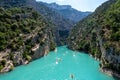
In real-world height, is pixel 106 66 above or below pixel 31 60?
above

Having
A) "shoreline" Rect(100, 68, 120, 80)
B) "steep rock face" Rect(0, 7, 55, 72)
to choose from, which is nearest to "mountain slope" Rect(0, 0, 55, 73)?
"steep rock face" Rect(0, 7, 55, 72)

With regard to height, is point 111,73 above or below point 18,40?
below

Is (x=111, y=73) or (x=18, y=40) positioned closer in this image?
(x=111, y=73)

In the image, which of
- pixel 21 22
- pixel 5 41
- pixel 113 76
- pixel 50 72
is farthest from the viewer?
pixel 21 22

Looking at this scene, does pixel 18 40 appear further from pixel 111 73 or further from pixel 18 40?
pixel 111 73

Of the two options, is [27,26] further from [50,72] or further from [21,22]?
[50,72]

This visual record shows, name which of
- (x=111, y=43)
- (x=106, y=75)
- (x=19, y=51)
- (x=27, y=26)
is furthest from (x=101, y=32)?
(x=27, y=26)

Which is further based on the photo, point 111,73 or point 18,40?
point 18,40

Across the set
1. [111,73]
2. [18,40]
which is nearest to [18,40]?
[18,40]
